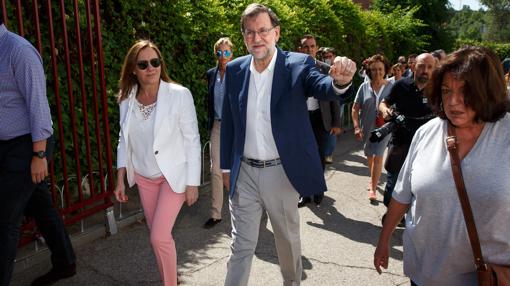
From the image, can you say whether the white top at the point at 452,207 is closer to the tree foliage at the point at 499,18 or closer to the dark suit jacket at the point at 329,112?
the dark suit jacket at the point at 329,112

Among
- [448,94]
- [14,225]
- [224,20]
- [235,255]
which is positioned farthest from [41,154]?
[224,20]

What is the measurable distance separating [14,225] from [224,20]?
191 inches

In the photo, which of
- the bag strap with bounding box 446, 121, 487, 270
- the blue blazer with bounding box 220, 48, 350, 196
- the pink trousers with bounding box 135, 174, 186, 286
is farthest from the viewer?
the pink trousers with bounding box 135, 174, 186, 286

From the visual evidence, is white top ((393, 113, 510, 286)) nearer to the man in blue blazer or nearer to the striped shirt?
the man in blue blazer

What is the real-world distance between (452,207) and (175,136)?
192 centimetres

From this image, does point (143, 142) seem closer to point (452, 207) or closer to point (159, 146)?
point (159, 146)

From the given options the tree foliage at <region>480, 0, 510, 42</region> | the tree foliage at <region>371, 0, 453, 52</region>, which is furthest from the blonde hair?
the tree foliage at <region>480, 0, 510, 42</region>

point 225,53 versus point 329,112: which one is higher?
point 225,53

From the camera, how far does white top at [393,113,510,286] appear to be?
2.03 metres

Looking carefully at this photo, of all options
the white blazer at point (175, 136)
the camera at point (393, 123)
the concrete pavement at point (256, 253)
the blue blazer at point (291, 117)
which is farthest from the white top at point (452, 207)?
the camera at point (393, 123)

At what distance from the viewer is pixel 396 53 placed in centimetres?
1756

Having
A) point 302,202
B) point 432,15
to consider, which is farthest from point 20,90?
point 432,15

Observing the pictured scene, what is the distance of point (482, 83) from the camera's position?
210cm

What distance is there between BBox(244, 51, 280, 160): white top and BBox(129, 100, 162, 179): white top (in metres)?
0.68
